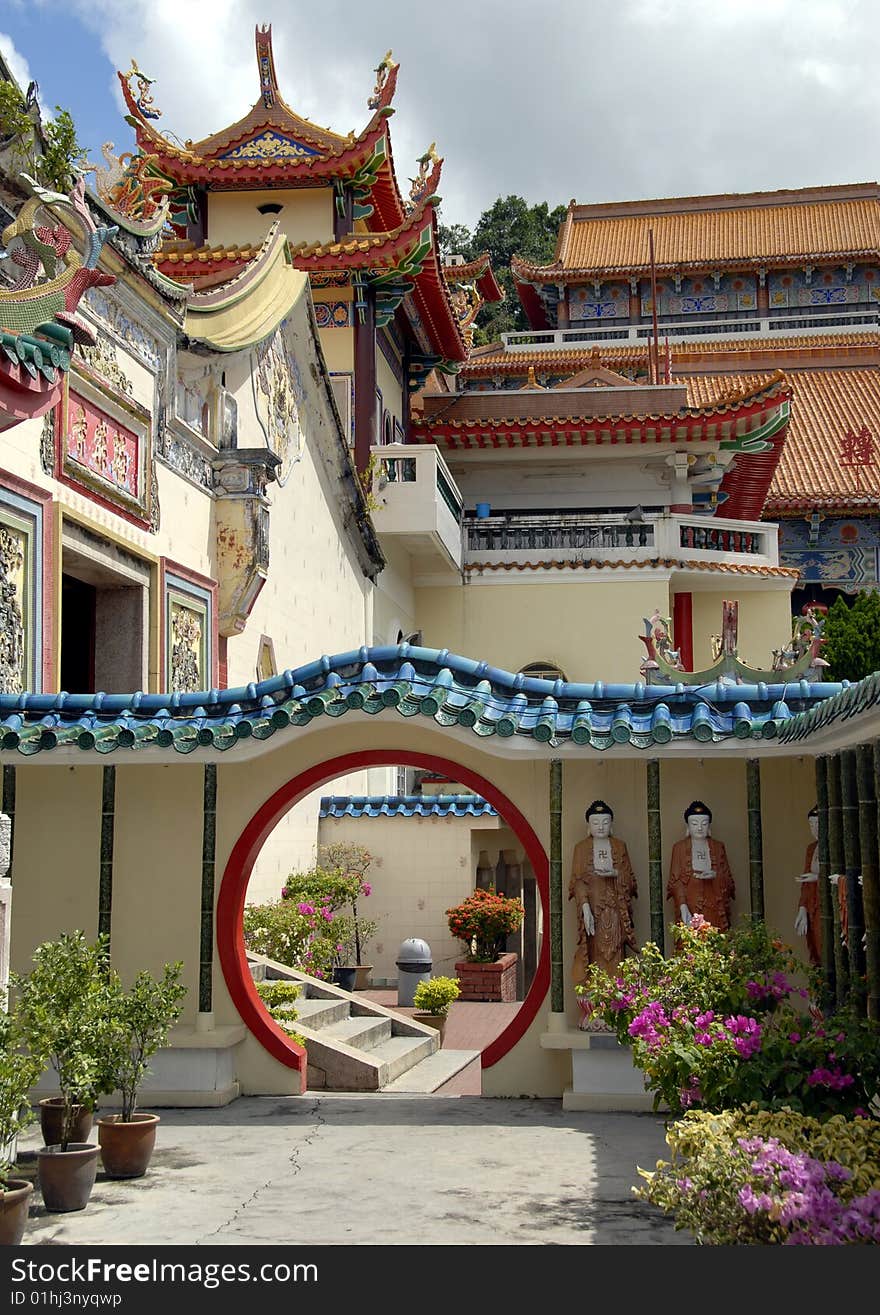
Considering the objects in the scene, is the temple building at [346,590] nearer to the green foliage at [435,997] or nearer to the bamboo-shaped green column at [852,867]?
the bamboo-shaped green column at [852,867]

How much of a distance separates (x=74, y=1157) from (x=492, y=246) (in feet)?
191

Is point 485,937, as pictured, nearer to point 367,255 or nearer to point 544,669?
point 544,669

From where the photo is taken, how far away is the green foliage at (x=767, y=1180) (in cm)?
496

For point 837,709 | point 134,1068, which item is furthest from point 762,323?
point 134,1068

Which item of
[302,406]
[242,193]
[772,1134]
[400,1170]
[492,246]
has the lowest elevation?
[400,1170]

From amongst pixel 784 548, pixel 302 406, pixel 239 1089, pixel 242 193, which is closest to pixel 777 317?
pixel 784 548

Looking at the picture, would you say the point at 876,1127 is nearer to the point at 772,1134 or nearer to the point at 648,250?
the point at 772,1134

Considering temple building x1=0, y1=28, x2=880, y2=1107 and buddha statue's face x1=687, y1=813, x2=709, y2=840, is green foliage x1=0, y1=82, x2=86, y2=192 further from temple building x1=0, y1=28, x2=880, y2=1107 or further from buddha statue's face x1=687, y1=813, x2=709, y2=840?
buddha statue's face x1=687, y1=813, x2=709, y2=840

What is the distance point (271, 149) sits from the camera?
2153cm

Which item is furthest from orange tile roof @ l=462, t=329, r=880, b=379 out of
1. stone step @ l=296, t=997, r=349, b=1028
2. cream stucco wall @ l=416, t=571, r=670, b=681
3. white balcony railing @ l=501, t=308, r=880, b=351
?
stone step @ l=296, t=997, r=349, b=1028

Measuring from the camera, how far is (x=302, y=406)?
58.4ft

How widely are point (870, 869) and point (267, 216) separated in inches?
668

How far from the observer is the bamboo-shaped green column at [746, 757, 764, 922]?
32.9ft

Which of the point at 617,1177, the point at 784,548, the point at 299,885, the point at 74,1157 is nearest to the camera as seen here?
the point at 74,1157
